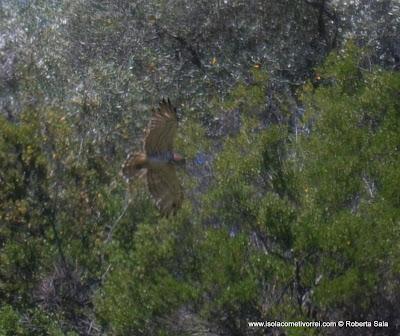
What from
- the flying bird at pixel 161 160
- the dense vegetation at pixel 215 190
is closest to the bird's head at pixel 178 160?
the flying bird at pixel 161 160

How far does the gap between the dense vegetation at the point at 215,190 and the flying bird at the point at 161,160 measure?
122 millimetres

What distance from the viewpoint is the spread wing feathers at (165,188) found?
858 centimetres

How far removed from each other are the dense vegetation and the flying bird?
4.8 inches

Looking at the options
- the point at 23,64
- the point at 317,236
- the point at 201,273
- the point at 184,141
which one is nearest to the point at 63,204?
the point at 184,141

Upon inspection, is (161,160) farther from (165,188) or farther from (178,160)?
(165,188)

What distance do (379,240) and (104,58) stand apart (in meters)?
6.53

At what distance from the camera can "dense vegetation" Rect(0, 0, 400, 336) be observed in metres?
7.80

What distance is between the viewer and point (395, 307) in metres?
7.99

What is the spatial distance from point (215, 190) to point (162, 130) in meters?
0.71

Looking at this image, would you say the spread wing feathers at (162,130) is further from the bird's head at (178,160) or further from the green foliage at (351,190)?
the green foliage at (351,190)

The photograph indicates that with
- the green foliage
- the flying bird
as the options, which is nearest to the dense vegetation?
the green foliage

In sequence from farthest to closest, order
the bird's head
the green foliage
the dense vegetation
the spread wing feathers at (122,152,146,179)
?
the spread wing feathers at (122,152,146,179), the bird's head, the dense vegetation, the green foliage

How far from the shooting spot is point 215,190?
328 inches

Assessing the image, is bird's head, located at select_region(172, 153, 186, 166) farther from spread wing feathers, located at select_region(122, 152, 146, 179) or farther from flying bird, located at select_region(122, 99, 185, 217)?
spread wing feathers, located at select_region(122, 152, 146, 179)
